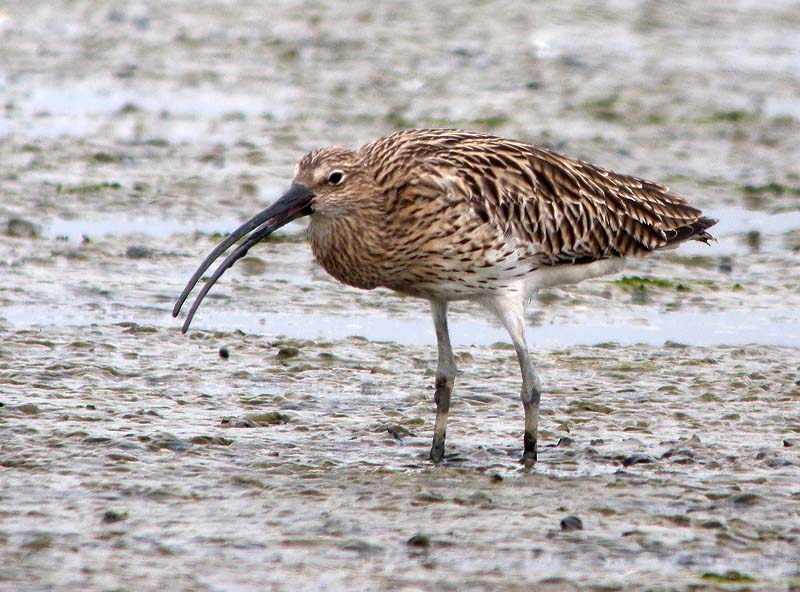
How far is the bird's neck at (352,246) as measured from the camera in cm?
768

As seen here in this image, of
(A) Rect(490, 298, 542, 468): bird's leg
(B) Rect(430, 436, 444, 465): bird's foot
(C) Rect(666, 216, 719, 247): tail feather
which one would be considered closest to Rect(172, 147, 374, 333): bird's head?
(A) Rect(490, 298, 542, 468): bird's leg

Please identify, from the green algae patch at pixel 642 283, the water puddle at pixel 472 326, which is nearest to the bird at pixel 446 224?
the water puddle at pixel 472 326

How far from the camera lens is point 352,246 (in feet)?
25.3

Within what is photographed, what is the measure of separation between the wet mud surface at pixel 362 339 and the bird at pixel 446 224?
27.7 inches

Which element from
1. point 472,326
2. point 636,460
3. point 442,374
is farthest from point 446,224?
point 472,326

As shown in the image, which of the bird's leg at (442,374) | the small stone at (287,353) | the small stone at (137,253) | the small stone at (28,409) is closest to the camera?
the bird's leg at (442,374)

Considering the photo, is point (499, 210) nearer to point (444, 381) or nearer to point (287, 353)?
point (444, 381)

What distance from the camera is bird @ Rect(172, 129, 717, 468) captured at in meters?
7.70

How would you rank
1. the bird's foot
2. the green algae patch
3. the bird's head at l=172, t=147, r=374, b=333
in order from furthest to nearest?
1. the green algae patch
2. the bird's foot
3. the bird's head at l=172, t=147, r=374, b=333

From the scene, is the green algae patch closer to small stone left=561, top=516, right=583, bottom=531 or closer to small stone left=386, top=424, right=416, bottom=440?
small stone left=386, top=424, right=416, bottom=440

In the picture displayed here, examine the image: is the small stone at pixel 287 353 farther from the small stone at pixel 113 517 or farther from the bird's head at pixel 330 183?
the small stone at pixel 113 517

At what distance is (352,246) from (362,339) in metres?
2.27

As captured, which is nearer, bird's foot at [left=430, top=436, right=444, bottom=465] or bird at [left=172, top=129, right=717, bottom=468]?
bird at [left=172, top=129, right=717, bottom=468]

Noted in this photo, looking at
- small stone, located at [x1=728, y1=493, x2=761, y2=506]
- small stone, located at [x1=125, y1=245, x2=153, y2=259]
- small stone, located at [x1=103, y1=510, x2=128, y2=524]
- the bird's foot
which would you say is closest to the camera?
small stone, located at [x1=103, y1=510, x2=128, y2=524]
